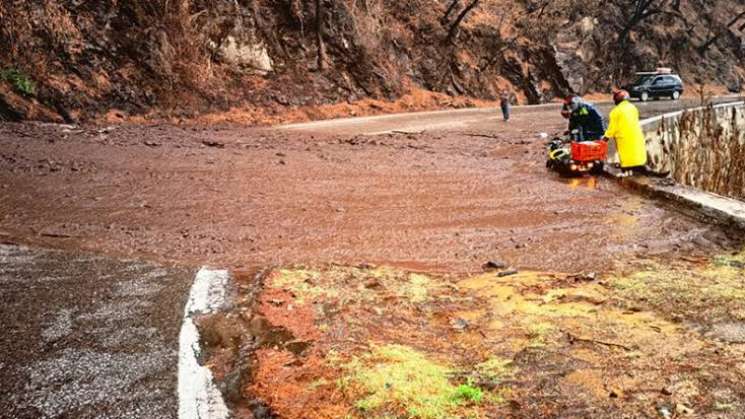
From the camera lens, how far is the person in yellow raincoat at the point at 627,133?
10.6 meters

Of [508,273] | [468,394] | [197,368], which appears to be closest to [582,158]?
[508,273]

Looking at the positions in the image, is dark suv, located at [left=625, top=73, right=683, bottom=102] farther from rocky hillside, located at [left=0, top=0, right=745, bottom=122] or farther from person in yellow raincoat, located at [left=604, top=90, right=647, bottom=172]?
person in yellow raincoat, located at [left=604, top=90, right=647, bottom=172]

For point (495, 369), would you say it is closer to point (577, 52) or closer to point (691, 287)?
point (691, 287)

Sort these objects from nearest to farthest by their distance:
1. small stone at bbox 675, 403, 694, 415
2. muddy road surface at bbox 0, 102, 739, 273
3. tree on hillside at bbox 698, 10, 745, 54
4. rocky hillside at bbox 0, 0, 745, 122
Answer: small stone at bbox 675, 403, 694, 415 → muddy road surface at bbox 0, 102, 739, 273 → rocky hillside at bbox 0, 0, 745, 122 → tree on hillside at bbox 698, 10, 745, 54

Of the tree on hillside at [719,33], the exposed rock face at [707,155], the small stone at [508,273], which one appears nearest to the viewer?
the small stone at [508,273]

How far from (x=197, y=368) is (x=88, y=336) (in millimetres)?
973

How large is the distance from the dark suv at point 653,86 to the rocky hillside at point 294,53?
468 centimetres

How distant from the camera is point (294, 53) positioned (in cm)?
Result: 2533

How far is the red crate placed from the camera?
37.3ft

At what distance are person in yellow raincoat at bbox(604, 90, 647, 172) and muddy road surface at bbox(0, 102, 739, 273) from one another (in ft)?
1.97

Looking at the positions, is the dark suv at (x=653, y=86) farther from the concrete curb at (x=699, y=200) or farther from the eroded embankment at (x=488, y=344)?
the eroded embankment at (x=488, y=344)

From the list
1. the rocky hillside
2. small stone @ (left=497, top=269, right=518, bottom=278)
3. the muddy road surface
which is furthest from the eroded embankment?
the rocky hillside

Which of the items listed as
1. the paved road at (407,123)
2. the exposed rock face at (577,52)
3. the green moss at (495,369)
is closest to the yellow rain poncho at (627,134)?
the paved road at (407,123)

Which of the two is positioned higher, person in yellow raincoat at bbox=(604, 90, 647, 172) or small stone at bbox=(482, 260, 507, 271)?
person in yellow raincoat at bbox=(604, 90, 647, 172)
